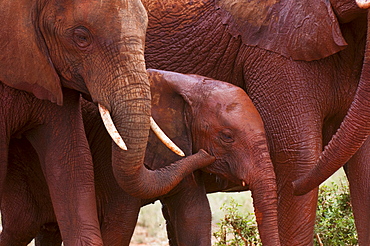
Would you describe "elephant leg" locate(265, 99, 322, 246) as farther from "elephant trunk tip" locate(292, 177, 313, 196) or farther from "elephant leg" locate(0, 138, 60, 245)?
"elephant leg" locate(0, 138, 60, 245)

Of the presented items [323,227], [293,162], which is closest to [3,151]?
[293,162]

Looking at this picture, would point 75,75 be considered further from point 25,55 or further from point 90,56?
point 25,55

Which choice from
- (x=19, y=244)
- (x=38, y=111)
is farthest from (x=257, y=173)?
(x=19, y=244)

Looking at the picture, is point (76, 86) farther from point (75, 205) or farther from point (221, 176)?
point (221, 176)

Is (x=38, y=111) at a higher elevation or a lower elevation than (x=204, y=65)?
lower

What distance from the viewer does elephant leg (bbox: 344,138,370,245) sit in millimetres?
5840

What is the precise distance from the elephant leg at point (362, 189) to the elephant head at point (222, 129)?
98 centimetres

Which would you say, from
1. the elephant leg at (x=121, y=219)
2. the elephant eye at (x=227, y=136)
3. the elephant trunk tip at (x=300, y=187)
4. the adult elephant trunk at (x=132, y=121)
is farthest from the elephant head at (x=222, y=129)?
the adult elephant trunk at (x=132, y=121)

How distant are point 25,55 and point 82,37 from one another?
295 mm

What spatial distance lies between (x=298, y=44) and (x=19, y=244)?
6.63ft

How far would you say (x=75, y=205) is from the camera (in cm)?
481

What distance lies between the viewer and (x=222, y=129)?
5164 millimetres

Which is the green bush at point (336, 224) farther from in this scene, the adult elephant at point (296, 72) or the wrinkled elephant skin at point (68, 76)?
the wrinkled elephant skin at point (68, 76)

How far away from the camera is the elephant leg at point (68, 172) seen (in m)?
4.81
